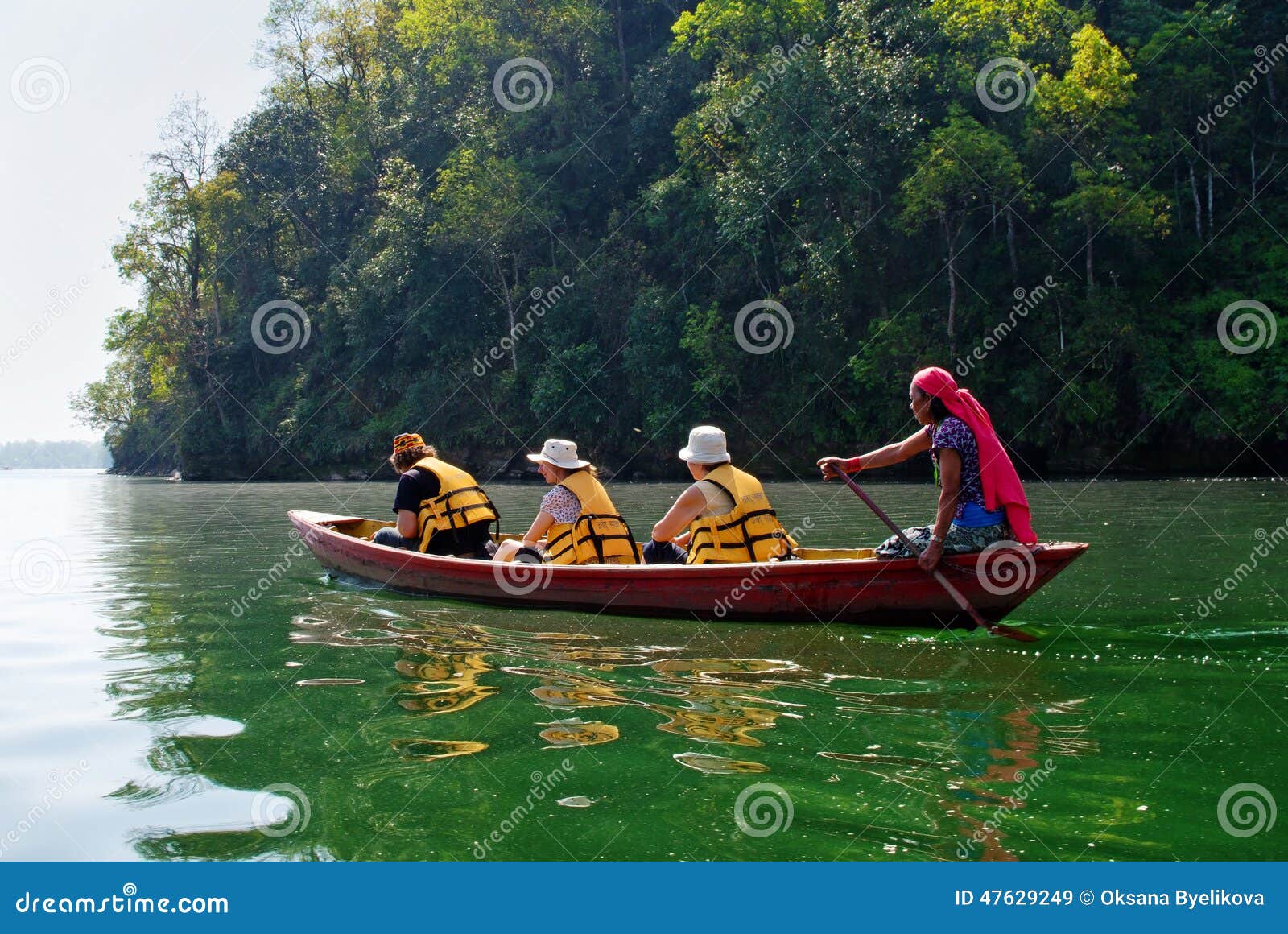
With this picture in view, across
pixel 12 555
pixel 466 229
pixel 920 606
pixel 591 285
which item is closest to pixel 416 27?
pixel 466 229

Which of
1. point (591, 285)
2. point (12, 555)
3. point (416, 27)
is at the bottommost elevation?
point (12, 555)

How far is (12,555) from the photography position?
10930 millimetres

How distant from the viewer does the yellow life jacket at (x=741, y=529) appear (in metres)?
6.27

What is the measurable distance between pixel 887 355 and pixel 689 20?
1209 centimetres

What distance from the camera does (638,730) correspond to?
13.0 feet

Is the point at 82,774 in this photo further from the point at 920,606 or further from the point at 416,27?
the point at 416,27

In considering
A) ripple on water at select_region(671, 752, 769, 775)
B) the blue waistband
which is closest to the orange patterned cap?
the blue waistband

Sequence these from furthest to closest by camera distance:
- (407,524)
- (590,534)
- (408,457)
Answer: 1. (407,524)
2. (408,457)
3. (590,534)

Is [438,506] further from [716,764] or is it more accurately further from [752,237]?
[752,237]

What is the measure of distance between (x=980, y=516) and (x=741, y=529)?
140cm

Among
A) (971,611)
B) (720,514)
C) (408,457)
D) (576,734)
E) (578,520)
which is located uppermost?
(408,457)

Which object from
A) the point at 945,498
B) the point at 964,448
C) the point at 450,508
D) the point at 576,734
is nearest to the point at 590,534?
the point at 450,508

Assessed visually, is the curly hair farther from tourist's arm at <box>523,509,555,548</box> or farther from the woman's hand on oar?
the woman's hand on oar

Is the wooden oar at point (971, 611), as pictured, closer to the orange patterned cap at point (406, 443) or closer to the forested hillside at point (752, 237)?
the orange patterned cap at point (406, 443)
